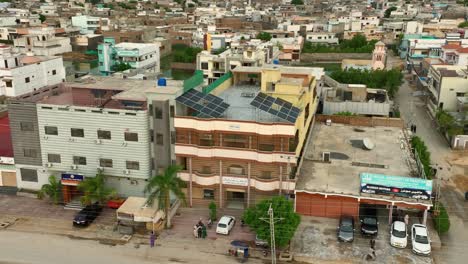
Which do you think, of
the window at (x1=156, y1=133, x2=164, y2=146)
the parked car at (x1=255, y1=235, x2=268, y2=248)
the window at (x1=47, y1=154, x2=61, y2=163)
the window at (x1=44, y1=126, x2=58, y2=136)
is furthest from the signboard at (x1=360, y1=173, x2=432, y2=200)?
the window at (x1=44, y1=126, x2=58, y2=136)

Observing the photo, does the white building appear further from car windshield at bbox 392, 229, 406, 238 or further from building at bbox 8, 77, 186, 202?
car windshield at bbox 392, 229, 406, 238

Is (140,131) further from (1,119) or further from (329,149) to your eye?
(1,119)

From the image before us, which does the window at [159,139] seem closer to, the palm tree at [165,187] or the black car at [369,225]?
the palm tree at [165,187]

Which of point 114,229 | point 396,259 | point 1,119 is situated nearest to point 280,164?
point 396,259

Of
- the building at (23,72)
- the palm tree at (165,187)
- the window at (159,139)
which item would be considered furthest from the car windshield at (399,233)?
the building at (23,72)

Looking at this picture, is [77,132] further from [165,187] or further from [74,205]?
[165,187]
